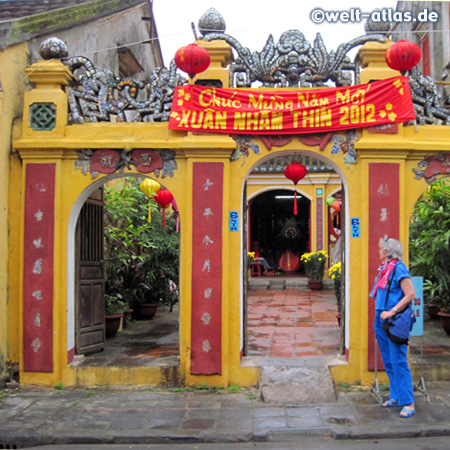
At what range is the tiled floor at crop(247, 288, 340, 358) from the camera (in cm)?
834

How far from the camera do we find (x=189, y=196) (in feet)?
23.4

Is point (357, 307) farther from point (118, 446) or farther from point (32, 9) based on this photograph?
point (32, 9)

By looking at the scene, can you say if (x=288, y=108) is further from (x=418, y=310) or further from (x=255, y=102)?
(x=418, y=310)

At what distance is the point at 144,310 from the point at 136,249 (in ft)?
4.27

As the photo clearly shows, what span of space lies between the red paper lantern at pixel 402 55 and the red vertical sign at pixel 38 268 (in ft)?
14.4

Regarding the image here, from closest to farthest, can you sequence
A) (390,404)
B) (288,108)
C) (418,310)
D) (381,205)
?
(390,404), (418,310), (381,205), (288,108)

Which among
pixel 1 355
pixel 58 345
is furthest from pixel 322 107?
pixel 1 355

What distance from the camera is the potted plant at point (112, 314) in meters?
9.09

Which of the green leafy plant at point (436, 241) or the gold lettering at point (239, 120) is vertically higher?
the gold lettering at point (239, 120)

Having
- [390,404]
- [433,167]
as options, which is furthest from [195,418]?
[433,167]


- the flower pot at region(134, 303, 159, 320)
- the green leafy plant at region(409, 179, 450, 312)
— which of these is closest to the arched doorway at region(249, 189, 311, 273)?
the flower pot at region(134, 303, 159, 320)

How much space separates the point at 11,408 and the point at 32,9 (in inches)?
252

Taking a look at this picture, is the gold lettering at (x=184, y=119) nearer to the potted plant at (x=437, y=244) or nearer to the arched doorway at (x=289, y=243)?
the arched doorway at (x=289, y=243)

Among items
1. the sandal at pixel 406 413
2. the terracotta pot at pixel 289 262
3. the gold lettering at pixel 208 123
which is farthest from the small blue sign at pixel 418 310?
the terracotta pot at pixel 289 262
